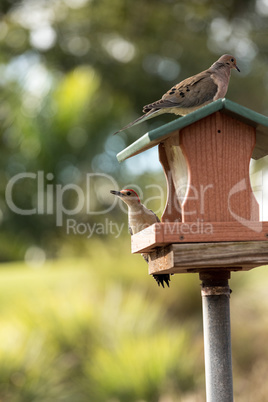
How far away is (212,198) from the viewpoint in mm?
2676

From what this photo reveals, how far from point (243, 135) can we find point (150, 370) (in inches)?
161

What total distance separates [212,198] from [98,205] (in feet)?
31.9

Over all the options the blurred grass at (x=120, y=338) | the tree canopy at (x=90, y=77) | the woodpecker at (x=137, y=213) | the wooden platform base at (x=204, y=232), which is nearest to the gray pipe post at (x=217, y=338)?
the wooden platform base at (x=204, y=232)

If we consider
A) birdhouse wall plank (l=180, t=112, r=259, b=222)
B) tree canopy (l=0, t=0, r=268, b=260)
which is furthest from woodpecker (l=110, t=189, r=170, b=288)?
tree canopy (l=0, t=0, r=268, b=260)

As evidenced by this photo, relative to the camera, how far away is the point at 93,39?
15.2 metres

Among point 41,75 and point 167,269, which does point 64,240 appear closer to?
point 41,75

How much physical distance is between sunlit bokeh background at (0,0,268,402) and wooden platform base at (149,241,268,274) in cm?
152

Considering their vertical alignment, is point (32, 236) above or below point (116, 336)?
above

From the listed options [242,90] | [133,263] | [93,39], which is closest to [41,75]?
[93,39]

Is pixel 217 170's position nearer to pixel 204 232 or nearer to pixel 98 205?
pixel 204 232

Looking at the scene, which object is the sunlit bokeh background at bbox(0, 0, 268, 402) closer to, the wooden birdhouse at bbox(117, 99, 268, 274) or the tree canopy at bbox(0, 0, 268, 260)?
the tree canopy at bbox(0, 0, 268, 260)

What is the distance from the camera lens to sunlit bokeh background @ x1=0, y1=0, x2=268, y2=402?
21.7 ft

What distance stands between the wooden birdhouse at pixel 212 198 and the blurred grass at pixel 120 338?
3.73 meters

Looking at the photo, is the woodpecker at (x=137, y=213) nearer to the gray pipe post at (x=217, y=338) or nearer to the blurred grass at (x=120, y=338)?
the gray pipe post at (x=217, y=338)
